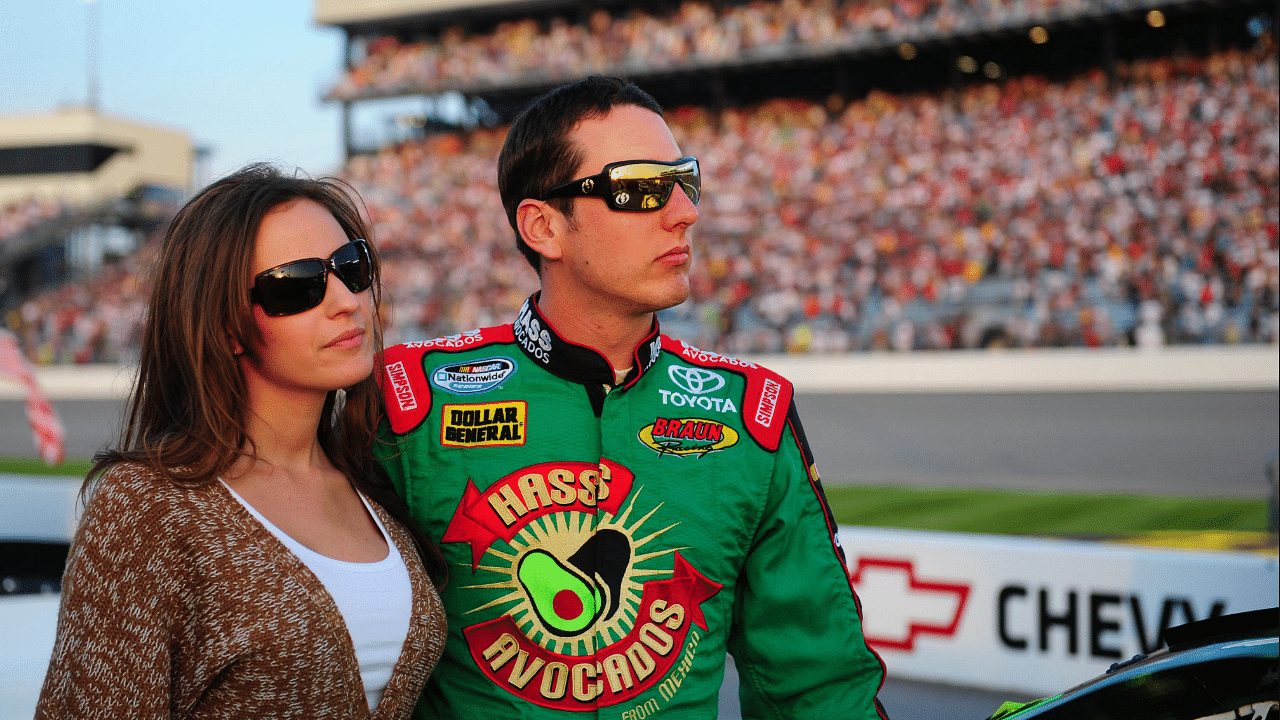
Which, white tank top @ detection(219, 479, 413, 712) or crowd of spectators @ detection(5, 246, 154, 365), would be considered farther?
crowd of spectators @ detection(5, 246, 154, 365)

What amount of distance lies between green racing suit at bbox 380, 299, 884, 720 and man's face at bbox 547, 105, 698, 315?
0.13m

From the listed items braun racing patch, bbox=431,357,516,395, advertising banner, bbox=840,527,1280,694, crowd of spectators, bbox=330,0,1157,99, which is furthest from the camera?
crowd of spectators, bbox=330,0,1157,99

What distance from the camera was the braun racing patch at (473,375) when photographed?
1817 mm

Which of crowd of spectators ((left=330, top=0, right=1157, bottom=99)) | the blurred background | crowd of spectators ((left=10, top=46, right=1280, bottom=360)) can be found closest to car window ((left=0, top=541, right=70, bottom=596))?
the blurred background

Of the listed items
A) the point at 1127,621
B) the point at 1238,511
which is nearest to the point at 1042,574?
the point at 1127,621

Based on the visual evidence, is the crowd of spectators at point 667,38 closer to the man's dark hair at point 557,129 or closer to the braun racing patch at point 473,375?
the man's dark hair at point 557,129

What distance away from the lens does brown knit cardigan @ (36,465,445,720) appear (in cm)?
129

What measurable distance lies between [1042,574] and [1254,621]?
289 cm

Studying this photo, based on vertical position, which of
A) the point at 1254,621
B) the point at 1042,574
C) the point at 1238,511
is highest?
the point at 1254,621

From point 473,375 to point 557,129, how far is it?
448mm

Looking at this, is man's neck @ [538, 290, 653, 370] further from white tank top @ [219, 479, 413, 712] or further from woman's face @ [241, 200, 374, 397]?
white tank top @ [219, 479, 413, 712]

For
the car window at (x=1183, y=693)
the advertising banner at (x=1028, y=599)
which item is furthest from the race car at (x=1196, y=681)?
the advertising banner at (x=1028, y=599)

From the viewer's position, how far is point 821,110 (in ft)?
75.1

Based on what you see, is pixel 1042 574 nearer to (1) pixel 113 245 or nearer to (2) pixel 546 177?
(2) pixel 546 177
